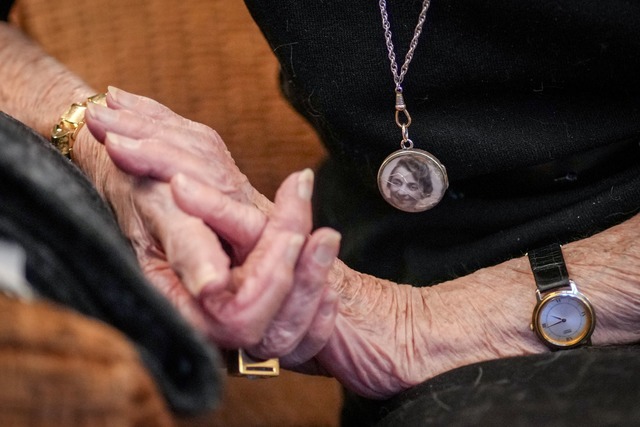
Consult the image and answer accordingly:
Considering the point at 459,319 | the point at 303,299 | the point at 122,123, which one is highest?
the point at 122,123

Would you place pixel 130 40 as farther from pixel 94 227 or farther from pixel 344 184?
pixel 94 227

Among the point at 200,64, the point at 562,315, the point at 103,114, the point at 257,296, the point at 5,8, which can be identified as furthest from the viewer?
the point at 200,64

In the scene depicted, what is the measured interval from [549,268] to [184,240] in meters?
0.41

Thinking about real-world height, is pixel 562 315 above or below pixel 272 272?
below

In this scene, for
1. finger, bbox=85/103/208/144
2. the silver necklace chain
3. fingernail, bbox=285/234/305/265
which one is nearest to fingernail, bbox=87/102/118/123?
finger, bbox=85/103/208/144

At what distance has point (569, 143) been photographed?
2.67 feet

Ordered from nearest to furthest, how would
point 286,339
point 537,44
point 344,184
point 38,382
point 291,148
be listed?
point 38,382 → point 286,339 → point 537,44 → point 344,184 → point 291,148

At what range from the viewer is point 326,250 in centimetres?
57

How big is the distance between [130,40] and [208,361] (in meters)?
0.85

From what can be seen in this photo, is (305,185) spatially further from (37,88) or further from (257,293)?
(37,88)

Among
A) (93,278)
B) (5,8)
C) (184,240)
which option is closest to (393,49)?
(184,240)

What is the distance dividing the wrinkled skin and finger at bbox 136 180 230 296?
0.03 feet

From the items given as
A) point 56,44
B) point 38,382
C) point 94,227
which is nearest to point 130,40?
point 56,44

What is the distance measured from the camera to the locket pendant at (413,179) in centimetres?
83
